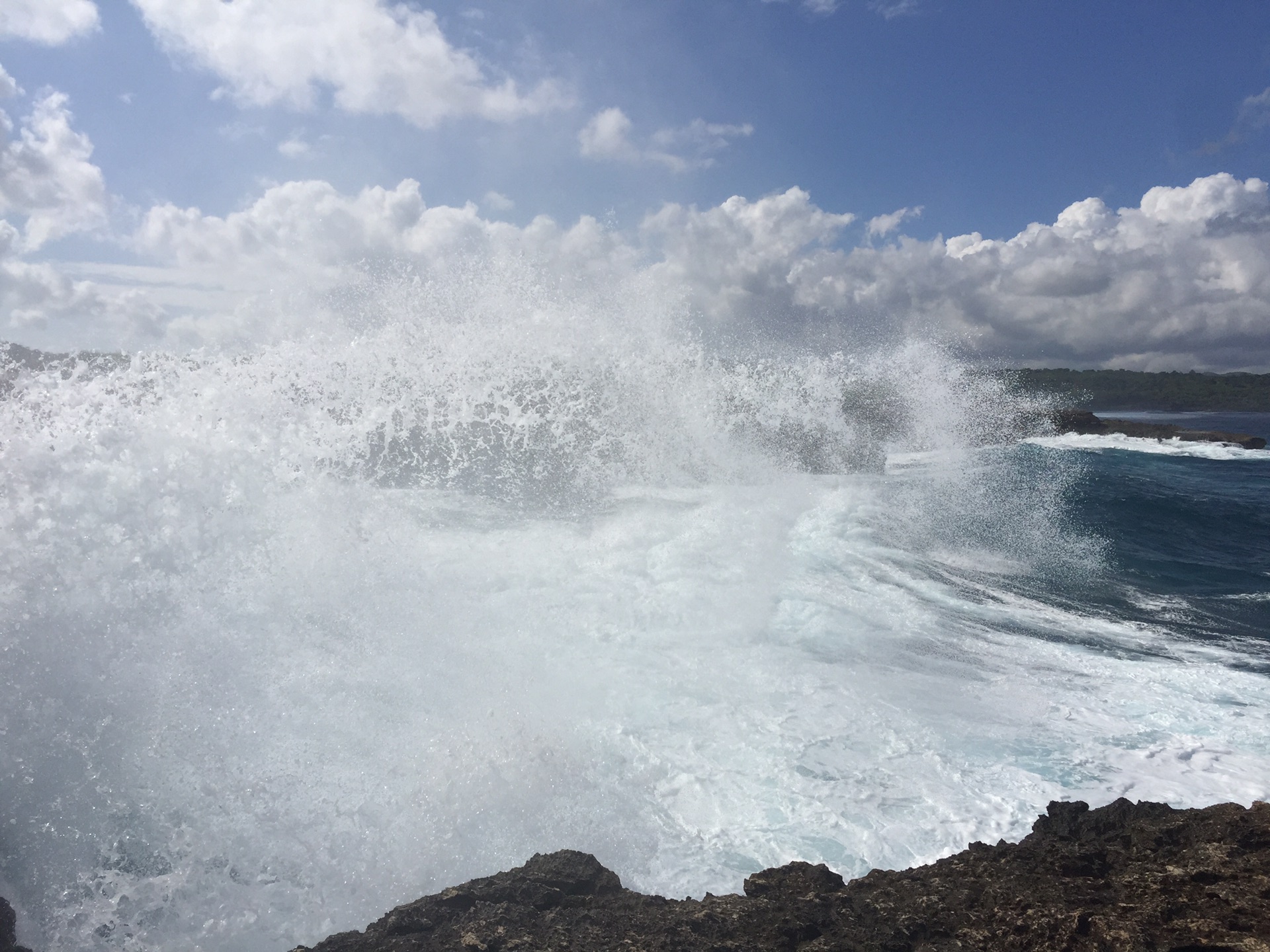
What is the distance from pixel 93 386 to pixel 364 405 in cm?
507

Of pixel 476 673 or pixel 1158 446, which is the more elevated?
pixel 476 673

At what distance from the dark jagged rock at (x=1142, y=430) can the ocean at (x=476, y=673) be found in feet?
106

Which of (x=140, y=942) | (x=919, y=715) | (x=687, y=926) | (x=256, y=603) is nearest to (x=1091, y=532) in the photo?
(x=919, y=715)

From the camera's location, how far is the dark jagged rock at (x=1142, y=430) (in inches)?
1451

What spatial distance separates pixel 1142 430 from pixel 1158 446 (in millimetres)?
5545

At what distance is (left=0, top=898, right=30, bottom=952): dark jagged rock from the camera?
334 cm

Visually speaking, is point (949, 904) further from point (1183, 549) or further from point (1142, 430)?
point (1142, 430)

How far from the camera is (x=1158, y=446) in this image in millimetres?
36031

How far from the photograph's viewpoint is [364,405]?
1335cm

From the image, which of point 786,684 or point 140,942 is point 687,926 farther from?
point 786,684

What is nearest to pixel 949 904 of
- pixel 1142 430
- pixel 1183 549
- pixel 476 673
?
pixel 476 673

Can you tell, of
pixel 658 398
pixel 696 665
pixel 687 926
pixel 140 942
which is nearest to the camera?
pixel 687 926

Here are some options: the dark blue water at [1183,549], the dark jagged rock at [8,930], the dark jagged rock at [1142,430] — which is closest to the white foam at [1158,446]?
the dark jagged rock at [1142,430]

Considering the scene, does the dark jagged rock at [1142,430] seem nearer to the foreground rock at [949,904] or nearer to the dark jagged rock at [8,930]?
the foreground rock at [949,904]
